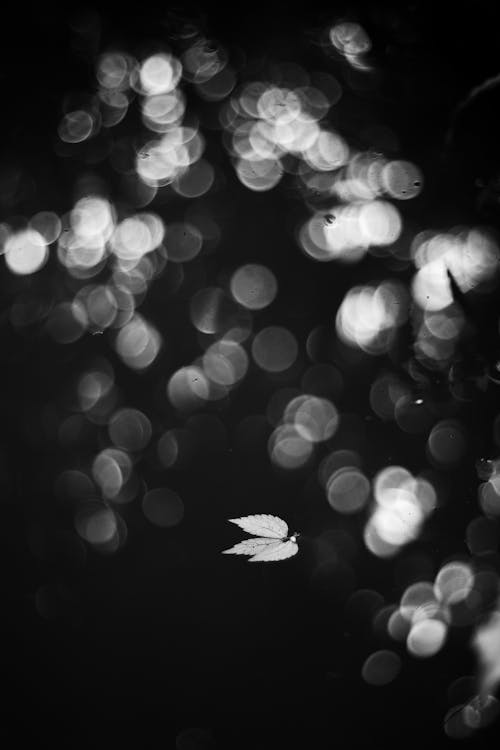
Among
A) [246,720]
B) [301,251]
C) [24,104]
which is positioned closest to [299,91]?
[301,251]

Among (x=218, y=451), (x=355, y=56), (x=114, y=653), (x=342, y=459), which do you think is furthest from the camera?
(x=355, y=56)

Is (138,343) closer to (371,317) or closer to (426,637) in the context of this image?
(371,317)

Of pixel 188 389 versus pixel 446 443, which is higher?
pixel 446 443

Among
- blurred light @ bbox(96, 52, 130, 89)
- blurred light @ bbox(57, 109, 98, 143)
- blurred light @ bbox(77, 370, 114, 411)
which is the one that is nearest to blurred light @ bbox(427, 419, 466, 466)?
blurred light @ bbox(77, 370, 114, 411)

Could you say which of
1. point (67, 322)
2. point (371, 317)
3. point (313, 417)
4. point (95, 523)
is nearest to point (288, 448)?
point (313, 417)

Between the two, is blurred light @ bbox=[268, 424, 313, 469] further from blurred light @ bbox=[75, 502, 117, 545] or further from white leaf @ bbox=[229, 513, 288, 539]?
white leaf @ bbox=[229, 513, 288, 539]

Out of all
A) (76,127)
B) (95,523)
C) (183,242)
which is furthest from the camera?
(76,127)

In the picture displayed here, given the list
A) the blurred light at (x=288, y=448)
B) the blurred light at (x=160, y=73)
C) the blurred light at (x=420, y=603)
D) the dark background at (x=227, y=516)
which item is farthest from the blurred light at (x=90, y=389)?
the blurred light at (x=160, y=73)

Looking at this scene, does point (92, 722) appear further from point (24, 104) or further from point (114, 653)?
point (24, 104)
